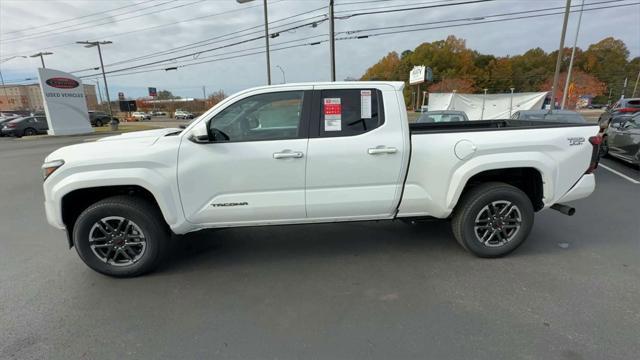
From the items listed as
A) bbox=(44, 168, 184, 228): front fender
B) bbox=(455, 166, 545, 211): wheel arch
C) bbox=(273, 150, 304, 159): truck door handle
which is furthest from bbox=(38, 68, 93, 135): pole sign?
bbox=(455, 166, 545, 211): wheel arch

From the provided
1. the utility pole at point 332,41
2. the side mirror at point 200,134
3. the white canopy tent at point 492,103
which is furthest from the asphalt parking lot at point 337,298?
the white canopy tent at point 492,103

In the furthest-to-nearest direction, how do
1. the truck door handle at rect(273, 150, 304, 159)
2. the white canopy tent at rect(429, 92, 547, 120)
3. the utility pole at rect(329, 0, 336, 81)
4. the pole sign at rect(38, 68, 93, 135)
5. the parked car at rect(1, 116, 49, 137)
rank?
the parked car at rect(1, 116, 49, 137) → the pole sign at rect(38, 68, 93, 135) → the white canopy tent at rect(429, 92, 547, 120) → the utility pole at rect(329, 0, 336, 81) → the truck door handle at rect(273, 150, 304, 159)

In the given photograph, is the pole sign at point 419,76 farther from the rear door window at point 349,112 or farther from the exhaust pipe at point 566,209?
the rear door window at point 349,112

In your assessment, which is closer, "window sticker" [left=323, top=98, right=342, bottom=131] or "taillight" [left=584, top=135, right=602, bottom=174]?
"window sticker" [left=323, top=98, right=342, bottom=131]

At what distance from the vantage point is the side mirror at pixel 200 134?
3107 millimetres

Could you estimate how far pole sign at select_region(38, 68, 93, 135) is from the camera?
2164 cm

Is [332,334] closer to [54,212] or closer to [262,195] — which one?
[262,195]

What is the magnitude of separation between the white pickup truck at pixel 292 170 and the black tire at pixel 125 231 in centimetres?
1

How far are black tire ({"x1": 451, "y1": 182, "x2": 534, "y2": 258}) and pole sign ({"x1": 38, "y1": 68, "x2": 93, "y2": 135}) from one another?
1047 inches

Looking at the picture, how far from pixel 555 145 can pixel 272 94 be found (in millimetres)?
2954

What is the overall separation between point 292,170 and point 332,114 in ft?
2.25

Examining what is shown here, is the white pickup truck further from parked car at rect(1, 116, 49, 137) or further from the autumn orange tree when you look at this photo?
the autumn orange tree

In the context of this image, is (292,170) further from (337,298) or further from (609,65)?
(609,65)

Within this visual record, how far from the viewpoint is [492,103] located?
71.4ft
